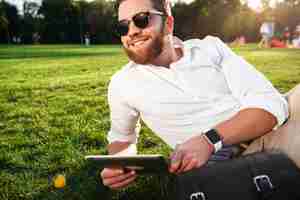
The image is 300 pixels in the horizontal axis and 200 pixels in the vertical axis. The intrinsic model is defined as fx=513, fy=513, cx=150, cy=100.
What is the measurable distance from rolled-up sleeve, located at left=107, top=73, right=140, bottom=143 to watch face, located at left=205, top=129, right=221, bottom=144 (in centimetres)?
72

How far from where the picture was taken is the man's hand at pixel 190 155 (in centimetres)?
250

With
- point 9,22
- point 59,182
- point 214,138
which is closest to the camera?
point 214,138

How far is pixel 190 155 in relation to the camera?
8.32 ft

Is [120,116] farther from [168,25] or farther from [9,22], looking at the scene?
[9,22]

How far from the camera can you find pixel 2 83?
1126cm

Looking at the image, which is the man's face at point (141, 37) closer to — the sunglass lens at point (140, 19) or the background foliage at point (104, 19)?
the sunglass lens at point (140, 19)

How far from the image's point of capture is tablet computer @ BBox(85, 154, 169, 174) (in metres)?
2.39

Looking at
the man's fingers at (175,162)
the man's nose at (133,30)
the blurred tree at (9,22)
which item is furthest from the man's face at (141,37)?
the blurred tree at (9,22)

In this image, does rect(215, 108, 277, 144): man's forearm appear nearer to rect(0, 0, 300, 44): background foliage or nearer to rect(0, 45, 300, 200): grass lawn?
rect(0, 45, 300, 200): grass lawn

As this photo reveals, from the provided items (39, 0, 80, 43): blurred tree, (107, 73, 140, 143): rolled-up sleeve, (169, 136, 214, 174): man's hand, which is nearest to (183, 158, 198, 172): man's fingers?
(169, 136, 214, 174): man's hand

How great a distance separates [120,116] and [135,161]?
0.90m

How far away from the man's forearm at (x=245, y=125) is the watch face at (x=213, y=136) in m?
0.03

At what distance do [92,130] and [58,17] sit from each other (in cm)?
7024

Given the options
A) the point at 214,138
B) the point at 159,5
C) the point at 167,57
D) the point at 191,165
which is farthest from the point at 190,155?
the point at 159,5
